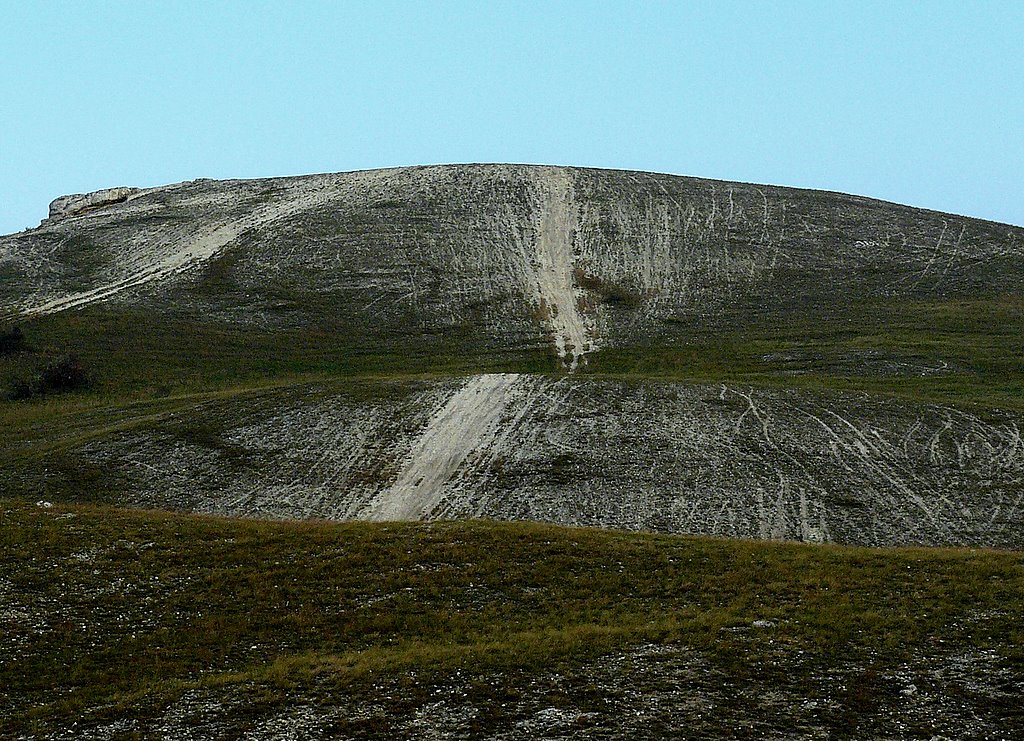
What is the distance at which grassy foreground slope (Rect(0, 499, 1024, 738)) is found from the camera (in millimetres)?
22250

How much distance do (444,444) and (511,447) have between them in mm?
3167

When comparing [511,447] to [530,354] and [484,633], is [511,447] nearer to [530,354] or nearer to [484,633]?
[530,354]

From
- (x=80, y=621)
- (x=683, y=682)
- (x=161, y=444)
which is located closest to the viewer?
(x=683, y=682)

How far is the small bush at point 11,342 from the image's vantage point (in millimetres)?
65750

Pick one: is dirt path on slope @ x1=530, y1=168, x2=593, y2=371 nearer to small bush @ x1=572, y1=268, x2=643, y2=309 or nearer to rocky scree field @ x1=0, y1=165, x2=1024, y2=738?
rocky scree field @ x1=0, y1=165, x2=1024, y2=738

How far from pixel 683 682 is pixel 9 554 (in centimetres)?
2011

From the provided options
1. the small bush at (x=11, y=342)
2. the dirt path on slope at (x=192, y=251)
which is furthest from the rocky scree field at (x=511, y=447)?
the small bush at (x=11, y=342)

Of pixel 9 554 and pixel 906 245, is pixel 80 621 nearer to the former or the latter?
pixel 9 554

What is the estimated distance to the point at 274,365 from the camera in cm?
6600

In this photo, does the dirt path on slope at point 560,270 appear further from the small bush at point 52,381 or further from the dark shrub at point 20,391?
the dark shrub at point 20,391

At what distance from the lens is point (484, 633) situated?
2691 centimetres

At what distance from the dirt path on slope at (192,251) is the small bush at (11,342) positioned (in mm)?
5759

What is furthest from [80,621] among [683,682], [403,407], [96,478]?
[403,407]

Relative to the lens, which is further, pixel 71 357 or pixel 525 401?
pixel 71 357
